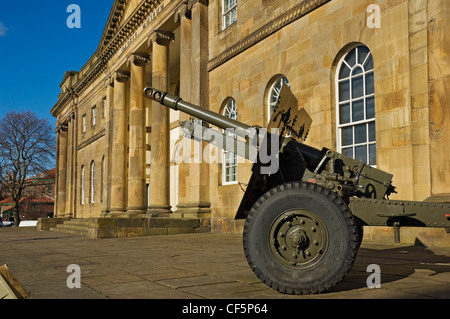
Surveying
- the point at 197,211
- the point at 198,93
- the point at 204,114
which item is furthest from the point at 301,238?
the point at 198,93

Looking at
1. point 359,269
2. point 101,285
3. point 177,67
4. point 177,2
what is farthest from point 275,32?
point 177,67

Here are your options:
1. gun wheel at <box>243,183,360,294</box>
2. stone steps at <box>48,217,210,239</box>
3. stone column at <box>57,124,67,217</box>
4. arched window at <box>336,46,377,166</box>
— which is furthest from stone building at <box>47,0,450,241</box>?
stone column at <box>57,124,67,217</box>

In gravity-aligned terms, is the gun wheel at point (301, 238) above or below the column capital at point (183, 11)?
below

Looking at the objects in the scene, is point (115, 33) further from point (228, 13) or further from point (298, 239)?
point (298, 239)

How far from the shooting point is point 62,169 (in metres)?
43.4

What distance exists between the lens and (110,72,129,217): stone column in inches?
1045

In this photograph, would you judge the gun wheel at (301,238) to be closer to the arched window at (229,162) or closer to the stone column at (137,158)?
the arched window at (229,162)

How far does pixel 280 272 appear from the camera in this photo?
4156 millimetres

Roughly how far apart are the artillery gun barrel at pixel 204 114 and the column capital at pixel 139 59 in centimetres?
1895

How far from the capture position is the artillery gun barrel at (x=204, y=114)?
5270mm

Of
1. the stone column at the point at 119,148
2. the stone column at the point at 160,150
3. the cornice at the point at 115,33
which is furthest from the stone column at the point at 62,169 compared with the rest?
the stone column at the point at 160,150

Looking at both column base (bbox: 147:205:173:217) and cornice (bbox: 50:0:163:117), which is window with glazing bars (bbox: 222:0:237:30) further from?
column base (bbox: 147:205:173:217)

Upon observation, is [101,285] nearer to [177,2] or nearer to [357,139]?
[357,139]

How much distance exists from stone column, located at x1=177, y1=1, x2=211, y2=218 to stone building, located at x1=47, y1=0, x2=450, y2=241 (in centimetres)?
4
